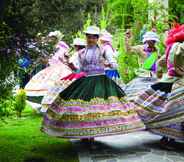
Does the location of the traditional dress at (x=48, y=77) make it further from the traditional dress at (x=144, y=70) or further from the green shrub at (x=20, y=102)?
the traditional dress at (x=144, y=70)

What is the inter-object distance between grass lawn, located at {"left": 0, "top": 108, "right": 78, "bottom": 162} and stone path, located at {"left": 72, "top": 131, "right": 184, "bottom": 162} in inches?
8.2

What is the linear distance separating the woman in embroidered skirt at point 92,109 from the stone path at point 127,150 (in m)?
0.32

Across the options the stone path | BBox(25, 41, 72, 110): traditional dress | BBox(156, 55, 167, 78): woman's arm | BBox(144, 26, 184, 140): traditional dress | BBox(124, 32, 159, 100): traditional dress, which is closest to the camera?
the stone path

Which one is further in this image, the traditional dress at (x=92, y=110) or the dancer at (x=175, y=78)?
the dancer at (x=175, y=78)

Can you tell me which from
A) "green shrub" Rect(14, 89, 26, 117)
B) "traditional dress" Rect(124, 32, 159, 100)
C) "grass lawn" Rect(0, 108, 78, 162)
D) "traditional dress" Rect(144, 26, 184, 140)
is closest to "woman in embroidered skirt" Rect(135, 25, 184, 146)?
"traditional dress" Rect(144, 26, 184, 140)

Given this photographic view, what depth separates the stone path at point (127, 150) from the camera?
690 cm

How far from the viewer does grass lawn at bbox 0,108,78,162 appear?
7.05 m

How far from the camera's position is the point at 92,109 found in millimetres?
7113

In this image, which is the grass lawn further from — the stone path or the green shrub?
the green shrub

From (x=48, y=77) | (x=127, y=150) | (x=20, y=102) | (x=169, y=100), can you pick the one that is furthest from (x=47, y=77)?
(x=169, y=100)

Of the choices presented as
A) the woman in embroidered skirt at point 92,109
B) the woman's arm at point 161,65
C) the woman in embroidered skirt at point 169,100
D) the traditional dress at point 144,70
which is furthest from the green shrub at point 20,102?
the woman in embroidered skirt at point 169,100

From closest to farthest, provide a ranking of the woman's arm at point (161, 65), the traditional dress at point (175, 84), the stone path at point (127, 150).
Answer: the stone path at point (127, 150)
the traditional dress at point (175, 84)
the woman's arm at point (161, 65)

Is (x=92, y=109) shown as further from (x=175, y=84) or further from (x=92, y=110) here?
(x=175, y=84)

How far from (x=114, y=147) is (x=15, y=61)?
79.7 inches
